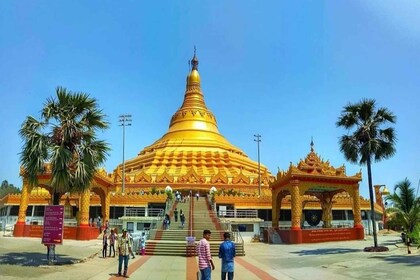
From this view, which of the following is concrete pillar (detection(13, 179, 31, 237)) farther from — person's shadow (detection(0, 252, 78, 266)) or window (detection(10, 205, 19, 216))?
person's shadow (detection(0, 252, 78, 266))

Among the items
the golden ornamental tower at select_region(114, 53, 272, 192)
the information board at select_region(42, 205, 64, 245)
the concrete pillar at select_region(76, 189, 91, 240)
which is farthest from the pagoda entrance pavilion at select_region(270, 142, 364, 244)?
the information board at select_region(42, 205, 64, 245)

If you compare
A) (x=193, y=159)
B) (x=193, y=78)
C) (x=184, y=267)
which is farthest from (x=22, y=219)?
(x=193, y=78)

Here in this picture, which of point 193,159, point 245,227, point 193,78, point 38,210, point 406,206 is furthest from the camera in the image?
point 193,78

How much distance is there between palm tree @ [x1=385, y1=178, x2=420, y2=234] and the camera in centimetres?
2422

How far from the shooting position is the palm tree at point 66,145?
17891mm

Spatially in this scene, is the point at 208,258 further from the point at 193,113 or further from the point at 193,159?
the point at 193,113

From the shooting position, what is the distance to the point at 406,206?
24.8 meters

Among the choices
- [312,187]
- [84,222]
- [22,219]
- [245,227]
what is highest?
[312,187]

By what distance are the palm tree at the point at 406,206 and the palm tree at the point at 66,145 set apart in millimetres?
16775

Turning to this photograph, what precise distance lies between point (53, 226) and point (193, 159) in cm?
4367

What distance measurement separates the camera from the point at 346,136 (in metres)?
26.1

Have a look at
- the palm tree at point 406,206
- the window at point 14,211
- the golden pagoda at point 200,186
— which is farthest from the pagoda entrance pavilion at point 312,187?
the window at point 14,211

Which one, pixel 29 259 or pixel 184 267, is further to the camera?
pixel 29 259

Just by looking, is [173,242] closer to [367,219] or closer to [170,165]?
[367,219]
